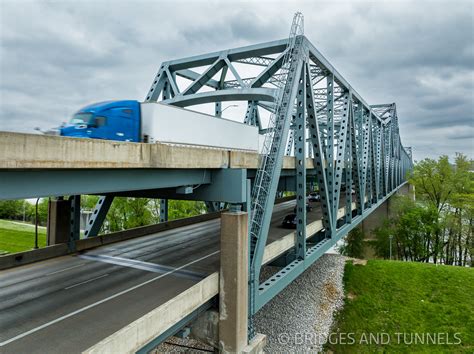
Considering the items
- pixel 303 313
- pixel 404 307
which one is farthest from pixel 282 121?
pixel 404 307

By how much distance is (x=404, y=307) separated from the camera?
2352cm

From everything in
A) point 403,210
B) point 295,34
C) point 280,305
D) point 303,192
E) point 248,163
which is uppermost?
point 295,34

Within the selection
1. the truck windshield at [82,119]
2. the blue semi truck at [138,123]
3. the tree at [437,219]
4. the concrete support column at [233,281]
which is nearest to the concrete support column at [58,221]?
the blue semi truck at [138,123]

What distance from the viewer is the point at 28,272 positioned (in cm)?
1126

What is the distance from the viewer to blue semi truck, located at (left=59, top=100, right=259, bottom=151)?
33.3ft

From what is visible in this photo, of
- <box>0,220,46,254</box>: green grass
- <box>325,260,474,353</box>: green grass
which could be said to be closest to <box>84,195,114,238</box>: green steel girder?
<box>325,260,474,353</box>: green grass

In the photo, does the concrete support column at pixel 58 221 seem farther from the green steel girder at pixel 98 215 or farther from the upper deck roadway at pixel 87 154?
the upper deck roadway at pixel 87 154

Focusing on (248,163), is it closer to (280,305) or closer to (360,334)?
(280,305)

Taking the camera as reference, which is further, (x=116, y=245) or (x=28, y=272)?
(x=116, y=245)

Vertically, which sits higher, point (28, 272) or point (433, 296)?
point (28, 272)

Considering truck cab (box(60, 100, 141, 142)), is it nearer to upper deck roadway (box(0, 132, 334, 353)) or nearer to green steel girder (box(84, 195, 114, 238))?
upper deck roadway (box(0, 132, 334, 353))

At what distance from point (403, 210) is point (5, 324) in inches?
1844

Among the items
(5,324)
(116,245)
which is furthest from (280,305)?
(5,324)

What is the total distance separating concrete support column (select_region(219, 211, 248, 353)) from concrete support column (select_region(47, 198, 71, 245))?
8.42m
